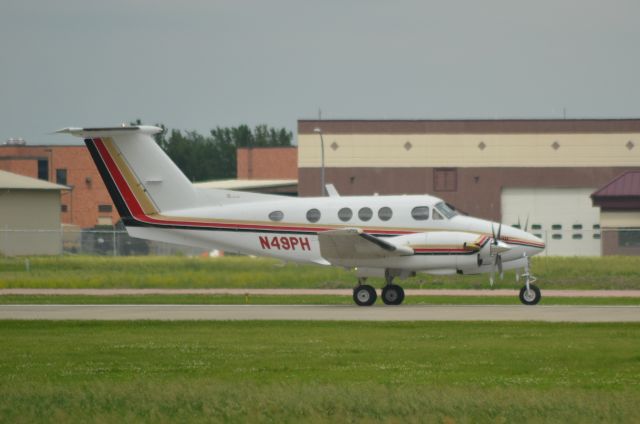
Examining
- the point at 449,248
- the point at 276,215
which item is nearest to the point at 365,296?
the point at 449,248

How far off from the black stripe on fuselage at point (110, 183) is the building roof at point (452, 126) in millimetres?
44934

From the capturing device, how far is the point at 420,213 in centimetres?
3188

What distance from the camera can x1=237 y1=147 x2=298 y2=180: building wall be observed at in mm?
105000

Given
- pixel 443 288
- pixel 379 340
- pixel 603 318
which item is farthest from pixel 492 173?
pixel 379 340

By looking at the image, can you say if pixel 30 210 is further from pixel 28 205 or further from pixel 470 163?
pixel 470 163

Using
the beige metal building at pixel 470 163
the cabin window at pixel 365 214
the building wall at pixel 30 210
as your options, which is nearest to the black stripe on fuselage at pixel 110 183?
the cabin window at pixel 365 214

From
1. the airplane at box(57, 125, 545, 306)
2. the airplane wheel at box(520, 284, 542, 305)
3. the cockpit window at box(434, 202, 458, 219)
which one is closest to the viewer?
the airplane at box(57, 125, 545, 306)

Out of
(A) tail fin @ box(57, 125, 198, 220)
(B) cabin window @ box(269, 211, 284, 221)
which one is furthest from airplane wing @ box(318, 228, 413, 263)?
(A) tail fin @ box(57, 125, 198, 220)

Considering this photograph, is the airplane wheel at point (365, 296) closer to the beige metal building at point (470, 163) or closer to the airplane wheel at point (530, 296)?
the airplane wheel at point (530, 296)

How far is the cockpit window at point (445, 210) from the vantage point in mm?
31922

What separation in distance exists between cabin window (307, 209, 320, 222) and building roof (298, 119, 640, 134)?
45715 millimetres

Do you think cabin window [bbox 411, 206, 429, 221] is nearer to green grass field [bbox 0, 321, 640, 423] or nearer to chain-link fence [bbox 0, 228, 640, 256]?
green grass field [bbox 0, 321, 640, 423]

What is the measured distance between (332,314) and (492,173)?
167 ft

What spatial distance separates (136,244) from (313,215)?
86.7ft
